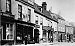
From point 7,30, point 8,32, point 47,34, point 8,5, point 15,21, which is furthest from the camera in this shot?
point 47,34

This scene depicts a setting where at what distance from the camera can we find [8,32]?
19.2 metres

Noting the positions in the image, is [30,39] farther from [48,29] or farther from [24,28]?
[48,29]

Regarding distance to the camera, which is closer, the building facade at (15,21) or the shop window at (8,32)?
the building facade at (15,21)

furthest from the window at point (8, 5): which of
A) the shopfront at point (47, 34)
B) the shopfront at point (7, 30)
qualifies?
the shopfront at point (47, 34)

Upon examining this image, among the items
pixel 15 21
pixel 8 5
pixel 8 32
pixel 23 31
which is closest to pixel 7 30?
pixel 8 32

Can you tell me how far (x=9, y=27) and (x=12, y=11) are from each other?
7.80ft

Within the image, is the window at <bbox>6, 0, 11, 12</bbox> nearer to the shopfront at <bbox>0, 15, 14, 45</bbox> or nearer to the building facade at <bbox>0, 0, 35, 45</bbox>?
the building facade at <bbox>0, 0, 35, 45</bbox>

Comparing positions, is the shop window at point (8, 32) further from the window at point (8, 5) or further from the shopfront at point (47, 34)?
the shopfront at point (47, 34)

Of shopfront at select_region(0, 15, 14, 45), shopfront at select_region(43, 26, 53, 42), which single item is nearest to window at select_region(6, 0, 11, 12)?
shopfront at select_region(0, 15, 14, 45)

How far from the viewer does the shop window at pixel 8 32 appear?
1848cm

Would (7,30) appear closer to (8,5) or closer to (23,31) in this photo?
(8,5)

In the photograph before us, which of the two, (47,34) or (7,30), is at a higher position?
(7,30)

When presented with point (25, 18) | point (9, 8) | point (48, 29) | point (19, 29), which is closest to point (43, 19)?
point (48, 29)

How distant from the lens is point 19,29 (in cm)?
2212
